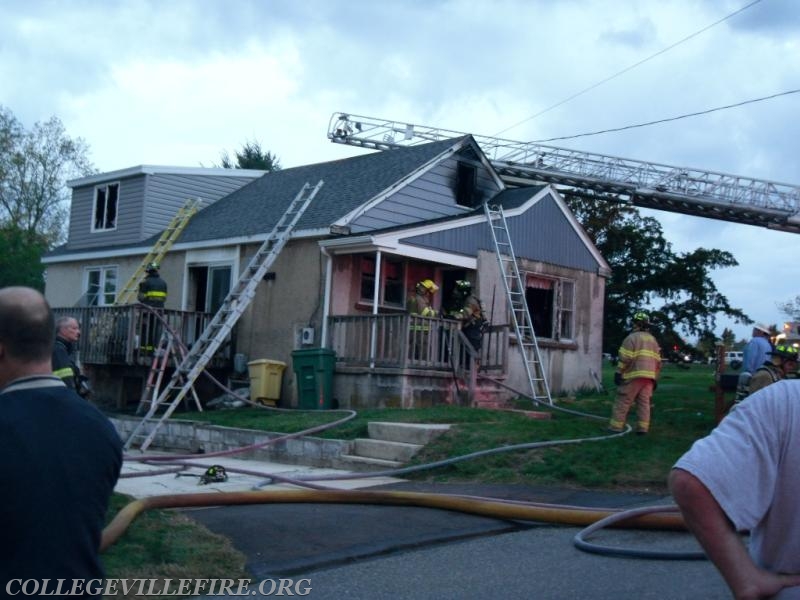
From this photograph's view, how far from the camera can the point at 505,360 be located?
16.4m

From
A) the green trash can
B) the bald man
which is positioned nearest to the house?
the green trash can

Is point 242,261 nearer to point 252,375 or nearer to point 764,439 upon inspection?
point 252,375

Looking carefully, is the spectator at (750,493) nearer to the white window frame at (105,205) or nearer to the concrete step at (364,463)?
the concrete step at (364,463)

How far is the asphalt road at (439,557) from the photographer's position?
5.76 metres

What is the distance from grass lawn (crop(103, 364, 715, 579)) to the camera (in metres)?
6.15

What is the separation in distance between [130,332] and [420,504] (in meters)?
11.3

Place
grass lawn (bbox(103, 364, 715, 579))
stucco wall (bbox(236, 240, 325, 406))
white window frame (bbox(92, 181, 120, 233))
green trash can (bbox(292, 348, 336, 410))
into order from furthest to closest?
white window frame (bbox(92, 181, 120, 233)), stucco wall (bbox(236, 240, 325, 406)), green trash can (bbox(292, 348, 336, 410)), grass lawn (bbox(103, 364, 715, 579))

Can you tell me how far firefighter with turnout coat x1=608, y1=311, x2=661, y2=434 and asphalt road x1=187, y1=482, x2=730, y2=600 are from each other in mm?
3106

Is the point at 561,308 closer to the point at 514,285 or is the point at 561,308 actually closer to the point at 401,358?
the point at 514,285

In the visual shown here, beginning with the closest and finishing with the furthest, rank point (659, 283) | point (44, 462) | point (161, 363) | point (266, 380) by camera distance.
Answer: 1. point (44, 462)
2. point (161, 363)
3. point (266, 380)
4. point (659, 283)

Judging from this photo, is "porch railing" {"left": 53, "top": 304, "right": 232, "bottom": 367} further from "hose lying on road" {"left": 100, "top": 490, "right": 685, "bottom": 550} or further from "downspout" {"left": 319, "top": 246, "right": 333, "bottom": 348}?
"hose lying on road" {"left": 100, "top": 490, "right": 685, "bottom": 550}

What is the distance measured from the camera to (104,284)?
22672mm

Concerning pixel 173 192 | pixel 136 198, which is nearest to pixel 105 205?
pixel 136 198

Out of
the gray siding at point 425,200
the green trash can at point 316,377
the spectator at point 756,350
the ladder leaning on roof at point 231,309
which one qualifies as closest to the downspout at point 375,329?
the green trash can at point 316,377
